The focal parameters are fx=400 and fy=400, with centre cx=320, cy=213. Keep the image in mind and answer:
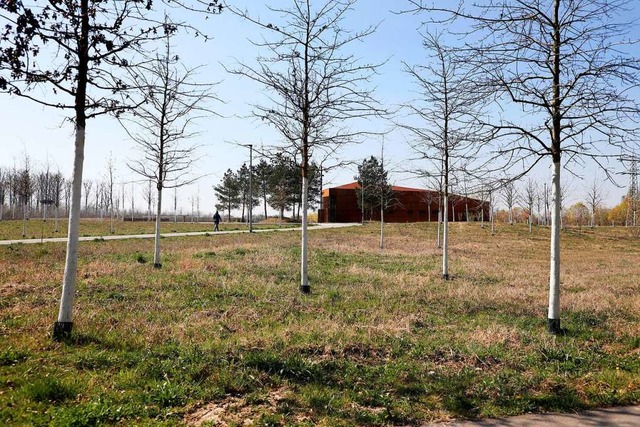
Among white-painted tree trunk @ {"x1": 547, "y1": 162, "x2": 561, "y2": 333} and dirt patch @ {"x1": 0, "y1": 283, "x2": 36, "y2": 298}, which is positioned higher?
white-painted tree trunk @ {"x1": 547, "y1": 162, "x2": 561, "y2": 333}

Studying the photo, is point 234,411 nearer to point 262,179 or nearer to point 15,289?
point 15,289

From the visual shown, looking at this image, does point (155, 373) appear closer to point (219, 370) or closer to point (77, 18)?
point (219, 370)

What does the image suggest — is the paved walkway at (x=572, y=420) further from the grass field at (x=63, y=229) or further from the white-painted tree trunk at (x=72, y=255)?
the grass field at (x=63, y=229)

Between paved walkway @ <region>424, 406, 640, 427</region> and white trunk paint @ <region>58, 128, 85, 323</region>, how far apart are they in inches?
211

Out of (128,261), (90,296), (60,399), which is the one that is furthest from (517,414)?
(128,261)

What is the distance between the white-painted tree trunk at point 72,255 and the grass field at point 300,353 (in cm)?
25

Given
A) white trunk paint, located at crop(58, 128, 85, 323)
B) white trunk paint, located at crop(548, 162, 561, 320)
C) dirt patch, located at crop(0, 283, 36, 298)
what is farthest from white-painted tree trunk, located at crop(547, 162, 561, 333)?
dirt patch, located at crop(0, 283, 36, 298)

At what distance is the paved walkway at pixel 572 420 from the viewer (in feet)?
13.0

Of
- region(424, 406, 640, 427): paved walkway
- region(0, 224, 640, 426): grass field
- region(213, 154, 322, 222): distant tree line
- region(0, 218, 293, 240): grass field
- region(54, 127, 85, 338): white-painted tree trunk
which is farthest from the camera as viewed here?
region(213, 154, 322, 222): distant tree line

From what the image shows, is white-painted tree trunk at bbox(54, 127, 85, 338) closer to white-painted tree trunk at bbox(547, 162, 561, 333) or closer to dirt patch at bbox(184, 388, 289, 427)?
dirt patch at bbox(184, 388, 289, 427)

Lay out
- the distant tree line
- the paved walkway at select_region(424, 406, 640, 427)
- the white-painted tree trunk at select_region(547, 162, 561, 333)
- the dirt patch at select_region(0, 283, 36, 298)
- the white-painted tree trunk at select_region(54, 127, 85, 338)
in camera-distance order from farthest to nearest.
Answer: the distant tree line
the dirt patch at select_region(0, 283, 36, 298)
the white-painted tree trunk at select_region(547, 162, 561, 333)
the white-painted tree trunk at select_region(54, 127, 85, 338)
the paved walkway at select_region(424, 406, 640, 427)

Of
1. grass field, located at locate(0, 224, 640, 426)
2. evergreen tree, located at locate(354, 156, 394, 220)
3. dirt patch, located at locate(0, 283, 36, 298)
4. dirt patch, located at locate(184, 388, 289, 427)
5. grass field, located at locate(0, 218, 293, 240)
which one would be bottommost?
dirt patch, located at locate(184, 388, 289, 427)

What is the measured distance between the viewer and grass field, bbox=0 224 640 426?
4.11 metres

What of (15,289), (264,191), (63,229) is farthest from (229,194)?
(15,289)
